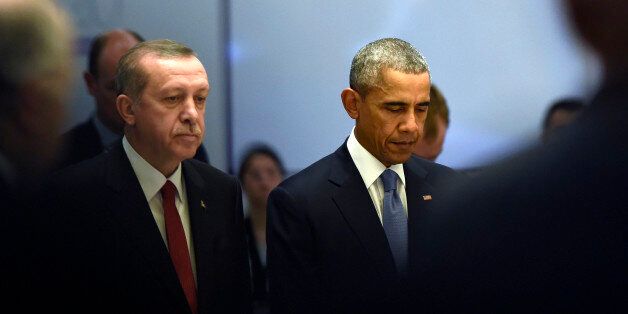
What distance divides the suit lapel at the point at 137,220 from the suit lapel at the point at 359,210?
1.25ft

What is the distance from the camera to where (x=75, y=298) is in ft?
5.76

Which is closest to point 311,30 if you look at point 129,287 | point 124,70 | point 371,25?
point 371,25

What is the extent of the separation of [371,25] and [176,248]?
116cm

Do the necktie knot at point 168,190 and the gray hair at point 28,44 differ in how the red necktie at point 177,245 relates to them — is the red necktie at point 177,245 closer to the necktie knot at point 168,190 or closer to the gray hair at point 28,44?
the necktie knot at point 168,190

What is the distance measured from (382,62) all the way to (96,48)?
0.85 m

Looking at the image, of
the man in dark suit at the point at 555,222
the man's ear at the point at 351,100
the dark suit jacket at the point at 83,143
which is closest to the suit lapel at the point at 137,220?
the dark suit jacket at the point at 83,143

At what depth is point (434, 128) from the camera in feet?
7.98

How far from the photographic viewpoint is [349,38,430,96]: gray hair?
1.81 metres

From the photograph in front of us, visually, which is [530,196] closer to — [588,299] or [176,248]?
[588,299]

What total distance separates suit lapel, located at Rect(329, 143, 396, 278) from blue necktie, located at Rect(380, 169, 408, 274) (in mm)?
23

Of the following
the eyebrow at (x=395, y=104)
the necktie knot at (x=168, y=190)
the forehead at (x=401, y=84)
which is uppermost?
the forehead at (x=401, y=84)

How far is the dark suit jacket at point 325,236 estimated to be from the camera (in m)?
1.76

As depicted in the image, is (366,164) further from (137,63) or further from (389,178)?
(137,63)

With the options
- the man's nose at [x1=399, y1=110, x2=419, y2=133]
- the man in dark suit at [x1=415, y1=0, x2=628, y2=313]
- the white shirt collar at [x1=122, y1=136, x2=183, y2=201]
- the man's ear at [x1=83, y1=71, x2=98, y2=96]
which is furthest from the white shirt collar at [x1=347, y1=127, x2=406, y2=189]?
the man in dark suit at [x1=415, y1=0, x2=628, y2=313]
